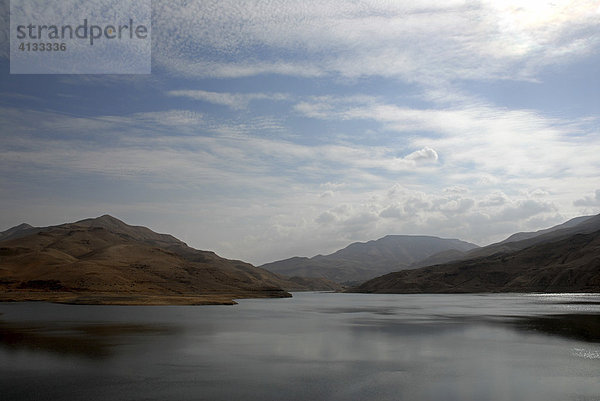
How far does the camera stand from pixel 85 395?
20578 mm

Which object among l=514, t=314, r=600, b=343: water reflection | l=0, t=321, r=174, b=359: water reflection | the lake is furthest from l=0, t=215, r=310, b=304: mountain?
l=514, t=314, r=600, b=343: water reflection

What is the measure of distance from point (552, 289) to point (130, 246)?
16489cm

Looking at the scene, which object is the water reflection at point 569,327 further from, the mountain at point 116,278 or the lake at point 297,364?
the mountain at point 116,278

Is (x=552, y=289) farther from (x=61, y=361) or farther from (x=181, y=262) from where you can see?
(x=61, y=361)

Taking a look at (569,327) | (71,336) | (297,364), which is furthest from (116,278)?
(297,364)

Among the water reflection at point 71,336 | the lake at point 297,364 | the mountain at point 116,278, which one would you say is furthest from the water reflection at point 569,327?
the mountain at point 116,278

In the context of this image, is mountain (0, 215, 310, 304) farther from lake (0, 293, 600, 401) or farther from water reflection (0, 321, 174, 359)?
lake (0, 293, 600, 401)

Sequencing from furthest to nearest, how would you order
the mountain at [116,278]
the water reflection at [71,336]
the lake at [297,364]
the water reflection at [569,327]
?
the mountain at [116,278] → the water reflection at [569,327] → the water reflection at [71,336] → the lake at [297,364]

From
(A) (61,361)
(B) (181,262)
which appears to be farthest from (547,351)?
(B) (181,262)

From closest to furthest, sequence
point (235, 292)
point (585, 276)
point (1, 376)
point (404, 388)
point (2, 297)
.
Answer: point (404, 388), point (1, 376), point (2, 297), point (235, 292), point (585, 276)

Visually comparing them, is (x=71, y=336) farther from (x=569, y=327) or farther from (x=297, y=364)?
(x=569, y=327)

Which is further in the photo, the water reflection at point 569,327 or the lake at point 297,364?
the water reflection at point 569,327

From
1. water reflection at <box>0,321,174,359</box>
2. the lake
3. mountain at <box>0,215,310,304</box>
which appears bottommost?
the lake

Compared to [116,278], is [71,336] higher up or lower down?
lower down
